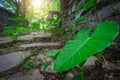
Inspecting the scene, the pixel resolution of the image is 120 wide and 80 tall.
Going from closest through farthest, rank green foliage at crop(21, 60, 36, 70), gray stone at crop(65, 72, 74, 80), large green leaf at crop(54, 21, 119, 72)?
large green leaf at crop(54, 21, 119, 72) < gray stone at crop(65, 72, 74, 80) < green foliage at crop(21, 60, 36, 70)

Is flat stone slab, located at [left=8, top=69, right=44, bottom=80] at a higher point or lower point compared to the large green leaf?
lower

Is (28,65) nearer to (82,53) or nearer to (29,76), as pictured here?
(29,76)

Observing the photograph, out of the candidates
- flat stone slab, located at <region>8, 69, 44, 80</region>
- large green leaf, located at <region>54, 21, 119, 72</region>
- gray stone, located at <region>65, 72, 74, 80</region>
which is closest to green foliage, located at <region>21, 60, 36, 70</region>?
flat stone slab, located at <region>8, 69, 44, 80</region>

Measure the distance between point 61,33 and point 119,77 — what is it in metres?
2.86

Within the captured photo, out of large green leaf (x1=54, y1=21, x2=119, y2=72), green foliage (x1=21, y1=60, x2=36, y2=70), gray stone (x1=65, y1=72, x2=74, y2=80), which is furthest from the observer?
green foliage (x1=21, y1=60, x2=36, y2=70)

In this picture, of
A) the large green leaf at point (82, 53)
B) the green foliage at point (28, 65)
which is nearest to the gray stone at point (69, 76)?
the green foliage at point (28, 65)

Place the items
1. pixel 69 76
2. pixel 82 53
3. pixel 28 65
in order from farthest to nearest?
1. pixel 28 65
2. pixel 69 76
3. pixel 82 53

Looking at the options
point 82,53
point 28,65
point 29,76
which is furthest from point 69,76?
point 82,53

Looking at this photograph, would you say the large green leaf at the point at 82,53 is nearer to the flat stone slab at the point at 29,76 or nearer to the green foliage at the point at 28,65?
the flat stone slab at the point at 29,76

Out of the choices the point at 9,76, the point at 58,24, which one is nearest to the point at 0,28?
the point at 58,24

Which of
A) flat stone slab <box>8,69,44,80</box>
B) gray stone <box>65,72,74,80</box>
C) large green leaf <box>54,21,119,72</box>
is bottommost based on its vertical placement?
flat stone slab <box>8,69,44,80</box>

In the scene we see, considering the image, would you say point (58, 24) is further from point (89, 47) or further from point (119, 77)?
point (89, 47)

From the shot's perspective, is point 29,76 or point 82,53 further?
point 29,76

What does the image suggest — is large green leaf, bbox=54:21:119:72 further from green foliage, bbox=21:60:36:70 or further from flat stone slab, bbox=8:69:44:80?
green foliage, bbox=21:60:36:70
